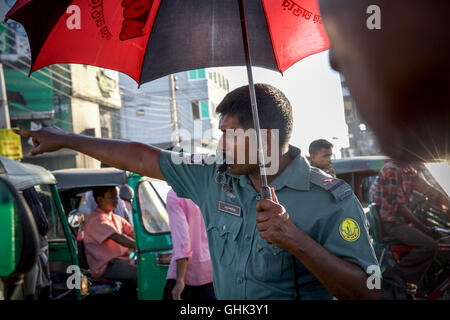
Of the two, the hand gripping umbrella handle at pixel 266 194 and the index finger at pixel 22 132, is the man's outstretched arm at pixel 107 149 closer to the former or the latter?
the index finger at pixel 22 132

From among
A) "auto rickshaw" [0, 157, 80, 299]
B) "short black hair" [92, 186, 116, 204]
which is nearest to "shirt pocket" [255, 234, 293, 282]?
"auto rickshaw" [0, 157, 80, 299]

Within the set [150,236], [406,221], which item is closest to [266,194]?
[150,236]

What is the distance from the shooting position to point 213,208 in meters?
2.25

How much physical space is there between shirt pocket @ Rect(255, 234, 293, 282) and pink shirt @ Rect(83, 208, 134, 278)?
11.8ft

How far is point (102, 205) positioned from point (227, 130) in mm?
3799

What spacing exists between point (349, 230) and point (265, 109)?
783 millimetres

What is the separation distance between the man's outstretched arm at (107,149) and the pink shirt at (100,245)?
306cm

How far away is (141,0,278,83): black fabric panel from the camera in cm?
242

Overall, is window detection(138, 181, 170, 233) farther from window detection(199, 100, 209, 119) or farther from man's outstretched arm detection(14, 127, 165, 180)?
window detection(199, 100, 209, 119)

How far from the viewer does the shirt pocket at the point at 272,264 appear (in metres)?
1.94

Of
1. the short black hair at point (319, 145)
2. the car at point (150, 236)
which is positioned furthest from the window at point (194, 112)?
the short black hair at point (319, 145)
